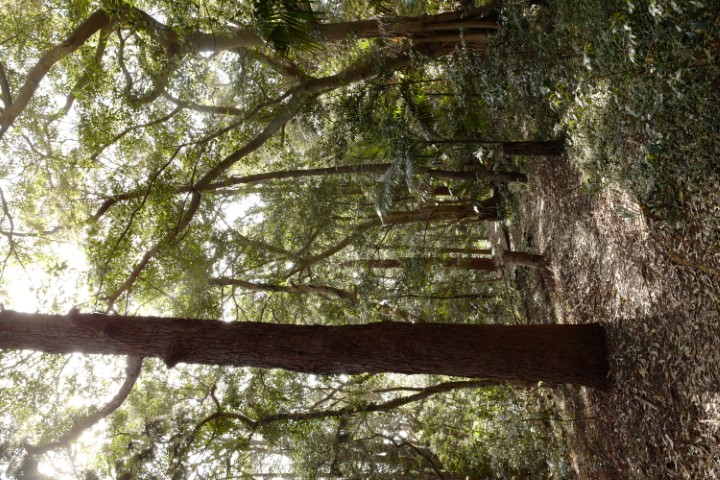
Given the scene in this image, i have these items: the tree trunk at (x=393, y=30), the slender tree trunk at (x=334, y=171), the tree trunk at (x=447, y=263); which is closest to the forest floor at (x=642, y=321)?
the slender tree trunk at (x=334, y=171)

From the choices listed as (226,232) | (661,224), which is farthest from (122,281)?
(661,224)

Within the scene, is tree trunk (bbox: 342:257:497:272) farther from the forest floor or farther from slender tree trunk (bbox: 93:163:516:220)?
the forest floor

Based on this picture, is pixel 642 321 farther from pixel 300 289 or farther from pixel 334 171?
pixel 300 289

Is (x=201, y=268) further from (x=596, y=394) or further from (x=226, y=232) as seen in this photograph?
(x=596, y=394)

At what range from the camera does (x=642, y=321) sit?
446 cm

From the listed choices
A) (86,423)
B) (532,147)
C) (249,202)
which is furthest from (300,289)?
(532,147)

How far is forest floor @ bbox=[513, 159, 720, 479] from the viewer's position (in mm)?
3646

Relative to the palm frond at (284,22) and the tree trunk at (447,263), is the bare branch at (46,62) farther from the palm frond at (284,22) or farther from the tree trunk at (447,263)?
the tree trunk at (447,263)

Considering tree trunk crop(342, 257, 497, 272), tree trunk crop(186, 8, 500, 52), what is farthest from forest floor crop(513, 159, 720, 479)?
tree trunk crop(342, 257, 497, 272)

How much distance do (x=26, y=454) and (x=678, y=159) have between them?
7.93 m

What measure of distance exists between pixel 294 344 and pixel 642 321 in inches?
115

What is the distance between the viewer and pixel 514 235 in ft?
28.6

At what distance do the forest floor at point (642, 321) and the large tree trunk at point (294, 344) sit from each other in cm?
77

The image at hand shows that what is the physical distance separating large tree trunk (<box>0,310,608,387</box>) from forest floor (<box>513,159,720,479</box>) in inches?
30.2
